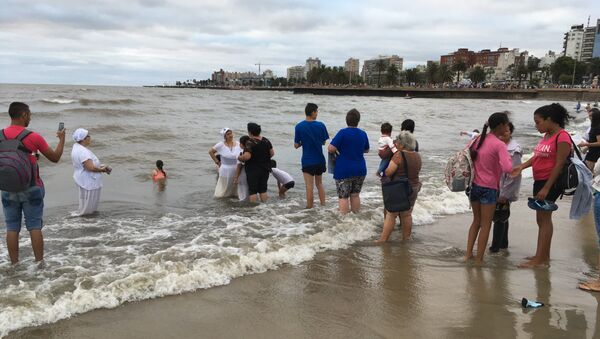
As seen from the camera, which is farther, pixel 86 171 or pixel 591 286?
pixel 86 171

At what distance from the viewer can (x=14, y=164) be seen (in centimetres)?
454

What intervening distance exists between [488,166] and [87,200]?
5987 mm

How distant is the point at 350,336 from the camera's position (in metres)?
3.47

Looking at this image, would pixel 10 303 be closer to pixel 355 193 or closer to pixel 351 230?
pixel 351 230

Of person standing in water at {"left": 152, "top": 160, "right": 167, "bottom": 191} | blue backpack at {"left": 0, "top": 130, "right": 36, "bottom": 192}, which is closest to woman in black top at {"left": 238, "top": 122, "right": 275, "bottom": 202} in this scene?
person standing in water at {"left": 152, "top": 160, "right": 167, "bottom": 191}

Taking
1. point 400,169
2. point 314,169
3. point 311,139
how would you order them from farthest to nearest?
point 314,169 < point 311,139 < point 400,169

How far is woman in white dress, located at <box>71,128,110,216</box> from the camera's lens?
22.4ft

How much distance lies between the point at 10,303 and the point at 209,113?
26064 mm

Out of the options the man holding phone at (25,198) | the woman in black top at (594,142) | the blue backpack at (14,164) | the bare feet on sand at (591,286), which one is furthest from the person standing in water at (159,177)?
the woman in black top at (594,142)

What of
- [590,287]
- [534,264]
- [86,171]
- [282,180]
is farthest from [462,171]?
[86,171]

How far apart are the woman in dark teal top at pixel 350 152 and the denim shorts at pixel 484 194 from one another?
73.0 inches

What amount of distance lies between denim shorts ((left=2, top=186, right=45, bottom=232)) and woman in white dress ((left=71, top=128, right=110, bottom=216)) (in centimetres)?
202

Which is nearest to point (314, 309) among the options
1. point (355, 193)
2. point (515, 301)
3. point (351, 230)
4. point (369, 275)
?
point (369, 275)

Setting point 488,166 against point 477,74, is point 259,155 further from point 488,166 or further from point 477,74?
point 477,74
